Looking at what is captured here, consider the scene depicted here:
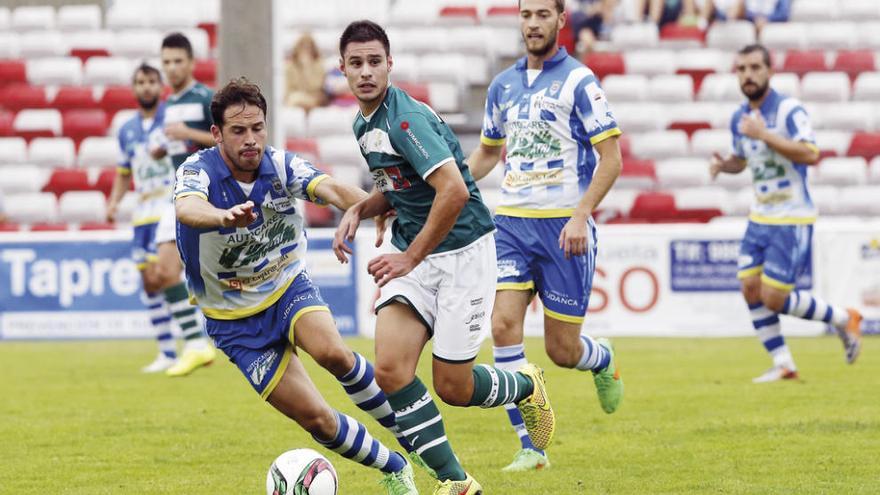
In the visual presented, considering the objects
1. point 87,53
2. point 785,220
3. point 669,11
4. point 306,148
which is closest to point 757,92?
point 785,220

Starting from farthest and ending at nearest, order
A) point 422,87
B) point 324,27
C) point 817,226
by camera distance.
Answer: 1. point 324,27
2. point 422,87
3. point 817,226

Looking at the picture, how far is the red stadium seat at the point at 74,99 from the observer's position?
21.8 metres

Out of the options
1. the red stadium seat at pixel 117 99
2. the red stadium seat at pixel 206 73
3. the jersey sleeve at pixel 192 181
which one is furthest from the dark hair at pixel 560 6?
the red stadium seat at pixel 117 99

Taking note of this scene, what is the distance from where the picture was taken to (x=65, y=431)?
937 centimetres

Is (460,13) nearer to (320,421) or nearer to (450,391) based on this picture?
(450,391)

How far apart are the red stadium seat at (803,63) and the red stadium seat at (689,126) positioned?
61.1 inches

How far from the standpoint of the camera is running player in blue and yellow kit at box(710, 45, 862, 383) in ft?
35.5

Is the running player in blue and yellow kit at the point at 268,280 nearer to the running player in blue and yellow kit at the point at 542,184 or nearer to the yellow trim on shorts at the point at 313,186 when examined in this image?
the yellow trim on shorts at the point at 313,186

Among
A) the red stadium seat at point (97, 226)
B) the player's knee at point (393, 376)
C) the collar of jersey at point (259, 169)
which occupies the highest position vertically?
the collar of jersey at point (259, 169)

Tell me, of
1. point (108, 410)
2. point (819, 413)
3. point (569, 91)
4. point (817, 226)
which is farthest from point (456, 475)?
point (817, 226)

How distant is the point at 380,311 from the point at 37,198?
45.9 feet

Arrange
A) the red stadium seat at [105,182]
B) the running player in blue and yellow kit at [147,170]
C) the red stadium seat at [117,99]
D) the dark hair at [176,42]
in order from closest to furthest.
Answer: the dark hair at [176,42] → the running player in blue and yellow kit at [147,170] → the red stadium seat at [105,182] → the red stadium seat at [117,99]

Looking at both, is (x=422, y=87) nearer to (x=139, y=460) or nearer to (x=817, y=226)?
(x=817, y=226)

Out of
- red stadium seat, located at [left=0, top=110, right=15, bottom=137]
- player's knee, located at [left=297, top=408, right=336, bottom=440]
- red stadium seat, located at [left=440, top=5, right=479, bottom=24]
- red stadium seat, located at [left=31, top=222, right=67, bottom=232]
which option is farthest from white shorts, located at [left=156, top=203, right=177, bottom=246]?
red stadium seat, located at [left=440, top=5, right=479, bottom=24]
